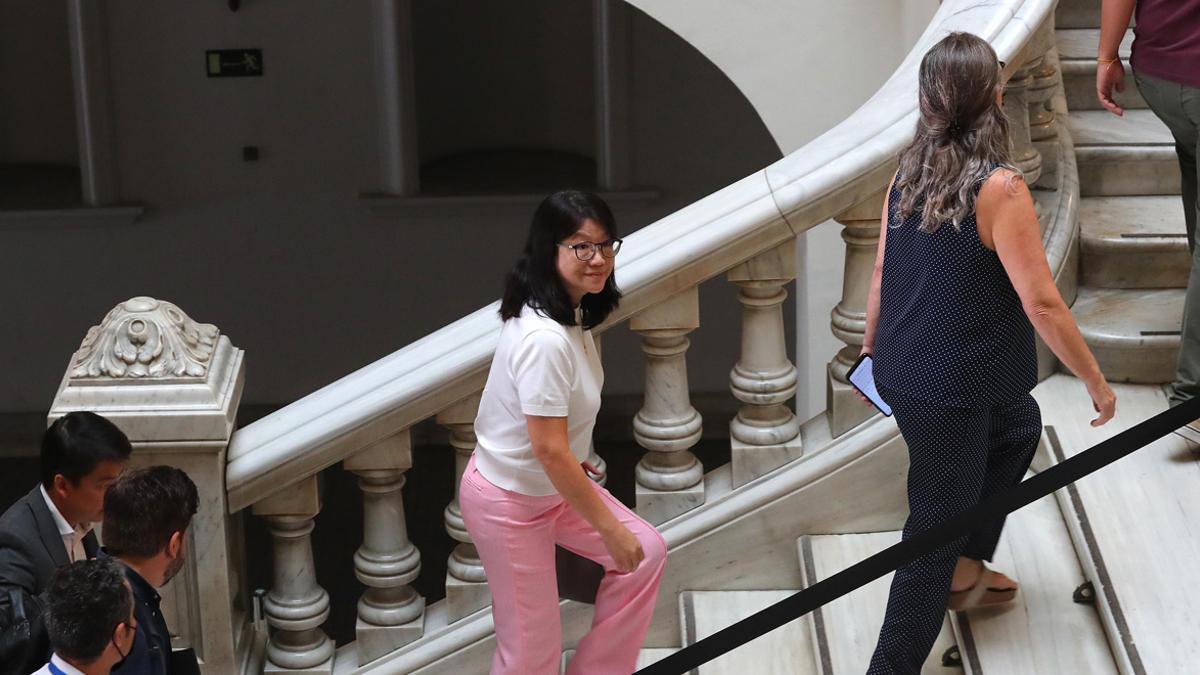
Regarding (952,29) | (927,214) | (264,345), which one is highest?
(952,29)

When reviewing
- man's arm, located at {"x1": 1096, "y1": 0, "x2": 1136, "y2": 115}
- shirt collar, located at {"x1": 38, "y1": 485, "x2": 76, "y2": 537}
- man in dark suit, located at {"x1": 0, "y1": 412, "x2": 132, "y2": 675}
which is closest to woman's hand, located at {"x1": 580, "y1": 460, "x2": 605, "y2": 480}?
man in dark suit, located at {"x1": 0, "y1": 412, "x2": 132, "y2": 675}

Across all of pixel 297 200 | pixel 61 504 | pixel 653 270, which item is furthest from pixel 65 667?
pixel 297 200

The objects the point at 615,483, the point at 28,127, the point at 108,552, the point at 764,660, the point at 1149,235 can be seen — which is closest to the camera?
the point at 108,552

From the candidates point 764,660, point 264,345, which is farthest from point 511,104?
point 764,660

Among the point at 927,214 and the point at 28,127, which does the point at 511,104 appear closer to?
the point at 28,127

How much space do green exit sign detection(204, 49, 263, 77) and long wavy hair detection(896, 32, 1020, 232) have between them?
8.40 metres

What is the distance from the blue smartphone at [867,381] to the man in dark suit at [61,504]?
1535 millimetres

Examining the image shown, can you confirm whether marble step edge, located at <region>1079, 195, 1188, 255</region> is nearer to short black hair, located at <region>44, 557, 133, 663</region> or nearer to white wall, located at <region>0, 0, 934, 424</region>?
short black hair, located at <region>44, 557, 133, 663</region>

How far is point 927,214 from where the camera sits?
288cm

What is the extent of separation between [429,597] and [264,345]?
2952mm

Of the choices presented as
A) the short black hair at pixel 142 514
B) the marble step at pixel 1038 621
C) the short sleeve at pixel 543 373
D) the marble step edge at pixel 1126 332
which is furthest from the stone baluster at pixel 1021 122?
the short black hair at pixel 142 514

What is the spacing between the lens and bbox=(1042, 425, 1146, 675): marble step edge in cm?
322

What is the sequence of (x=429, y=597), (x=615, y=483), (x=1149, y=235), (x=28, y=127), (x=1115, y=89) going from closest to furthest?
(x=1115, y=89) → (x=1149, y=235) → (x=429, y=597) → (x=615, y=483) → (x=28, y=127)

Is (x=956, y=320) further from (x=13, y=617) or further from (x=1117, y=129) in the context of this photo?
(x=1117, y=129)
